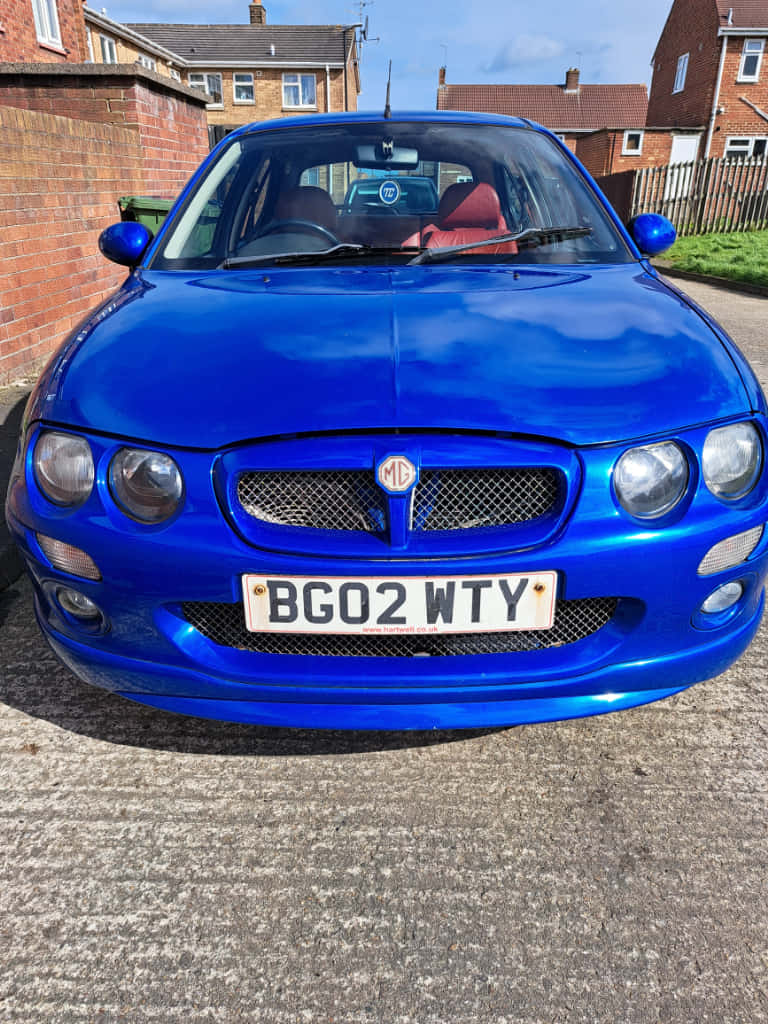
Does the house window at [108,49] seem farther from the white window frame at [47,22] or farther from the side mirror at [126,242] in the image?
the side mirror at [126,242]

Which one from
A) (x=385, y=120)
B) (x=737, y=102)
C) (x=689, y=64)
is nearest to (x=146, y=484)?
(x=385, y=120)

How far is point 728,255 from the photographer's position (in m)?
14.2

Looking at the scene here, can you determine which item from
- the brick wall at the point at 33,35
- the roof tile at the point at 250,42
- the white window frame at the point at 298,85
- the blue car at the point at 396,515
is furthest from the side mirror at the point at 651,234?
the roof tile at the point at 250,42

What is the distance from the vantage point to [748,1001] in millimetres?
1370

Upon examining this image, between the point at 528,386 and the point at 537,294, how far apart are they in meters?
0.59

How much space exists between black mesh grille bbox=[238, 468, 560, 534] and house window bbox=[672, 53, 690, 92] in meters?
38.8

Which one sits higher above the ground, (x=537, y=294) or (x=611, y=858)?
(x=537, y=294)

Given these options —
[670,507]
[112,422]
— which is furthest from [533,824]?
[112,422]

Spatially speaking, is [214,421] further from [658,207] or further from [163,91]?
[658,207]

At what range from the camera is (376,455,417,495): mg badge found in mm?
1536

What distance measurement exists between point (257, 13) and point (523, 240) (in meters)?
48.8

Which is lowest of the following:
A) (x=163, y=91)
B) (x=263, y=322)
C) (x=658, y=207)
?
(x=658, y=207)

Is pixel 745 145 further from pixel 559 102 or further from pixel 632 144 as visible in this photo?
pixel 559 102

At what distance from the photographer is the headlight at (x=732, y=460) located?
1.65 meters
